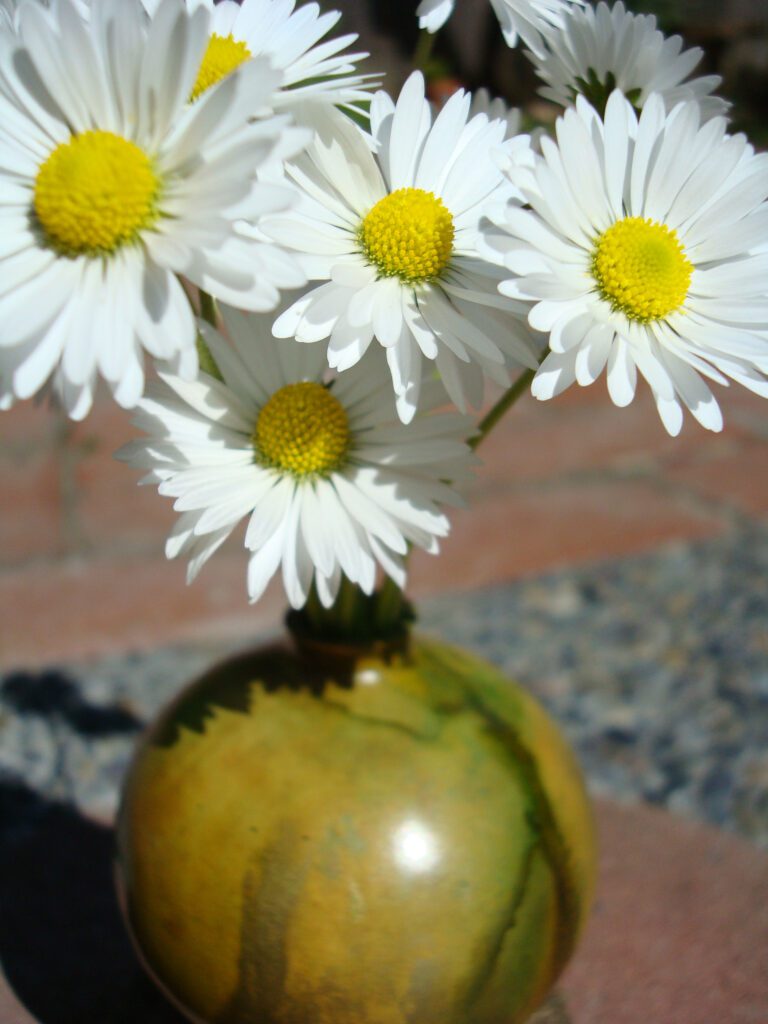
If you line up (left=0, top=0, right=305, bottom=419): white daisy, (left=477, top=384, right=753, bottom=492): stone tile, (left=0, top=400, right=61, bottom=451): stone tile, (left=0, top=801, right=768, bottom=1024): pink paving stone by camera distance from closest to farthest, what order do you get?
(left=0, top=0, right=305, bottom=419): white daisy → (left=0, top=801, right=768, bottom=1024): pink paving stone → (left=0, top=400, right=61, bottom=451): stone tile → (left=477, top=384, right=753, bottom=492): stone tile

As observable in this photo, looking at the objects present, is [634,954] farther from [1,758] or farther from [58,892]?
[1,758]

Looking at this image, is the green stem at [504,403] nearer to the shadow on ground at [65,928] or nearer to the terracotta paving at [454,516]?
the shadow on ground at [65,928]

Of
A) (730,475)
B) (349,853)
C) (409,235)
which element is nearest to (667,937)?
(349,853)

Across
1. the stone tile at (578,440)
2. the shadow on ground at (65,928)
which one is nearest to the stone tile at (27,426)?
the shadow on ground at (65,928)

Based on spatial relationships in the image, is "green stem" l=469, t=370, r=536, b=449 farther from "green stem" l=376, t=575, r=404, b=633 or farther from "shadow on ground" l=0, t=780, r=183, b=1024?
"shadow on ground" l=0, t=780, r=183, b=1024

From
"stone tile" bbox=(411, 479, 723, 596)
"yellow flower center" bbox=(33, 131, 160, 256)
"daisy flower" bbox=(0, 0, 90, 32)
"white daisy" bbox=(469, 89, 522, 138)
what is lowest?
"stone tile" bbox=(411, 479, 723, 596)

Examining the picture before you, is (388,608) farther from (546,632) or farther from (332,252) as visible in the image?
(546,632)

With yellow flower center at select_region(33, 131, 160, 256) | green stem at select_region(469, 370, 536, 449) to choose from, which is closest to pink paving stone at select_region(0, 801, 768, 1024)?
green stem at select_region(469, 370, 536, 449)
